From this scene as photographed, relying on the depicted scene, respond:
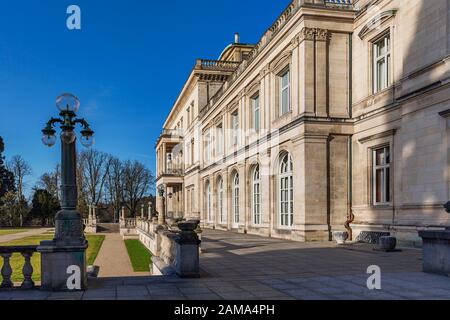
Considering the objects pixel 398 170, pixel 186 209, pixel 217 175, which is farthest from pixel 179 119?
pixel 398 170

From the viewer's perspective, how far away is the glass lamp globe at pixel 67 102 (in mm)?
8133

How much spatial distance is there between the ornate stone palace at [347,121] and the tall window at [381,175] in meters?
0.04

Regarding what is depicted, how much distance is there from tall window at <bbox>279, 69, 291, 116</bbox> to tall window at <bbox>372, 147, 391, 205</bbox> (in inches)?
211

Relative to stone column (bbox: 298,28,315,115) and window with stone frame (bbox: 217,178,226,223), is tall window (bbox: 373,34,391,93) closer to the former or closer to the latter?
stone column (bbox: 298,28,315,115)

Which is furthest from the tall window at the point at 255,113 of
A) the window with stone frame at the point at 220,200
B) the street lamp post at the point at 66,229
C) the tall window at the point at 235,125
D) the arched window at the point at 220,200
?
the street lamp post at the point at 66,229

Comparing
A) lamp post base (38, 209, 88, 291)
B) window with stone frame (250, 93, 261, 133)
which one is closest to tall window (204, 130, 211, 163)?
window with stone frame (250, 93, 261, 133)

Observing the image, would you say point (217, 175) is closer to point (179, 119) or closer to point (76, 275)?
point (179, 119)

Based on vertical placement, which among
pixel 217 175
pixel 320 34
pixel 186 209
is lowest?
pixel 186 209

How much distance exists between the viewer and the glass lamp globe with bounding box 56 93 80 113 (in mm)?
8133

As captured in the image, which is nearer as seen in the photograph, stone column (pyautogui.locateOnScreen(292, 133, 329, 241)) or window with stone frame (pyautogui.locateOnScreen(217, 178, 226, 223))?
stone column (pyautogui.locateOnScreen(292, 133, 329, 241))

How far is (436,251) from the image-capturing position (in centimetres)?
974

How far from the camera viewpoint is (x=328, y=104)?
66.3 feet
